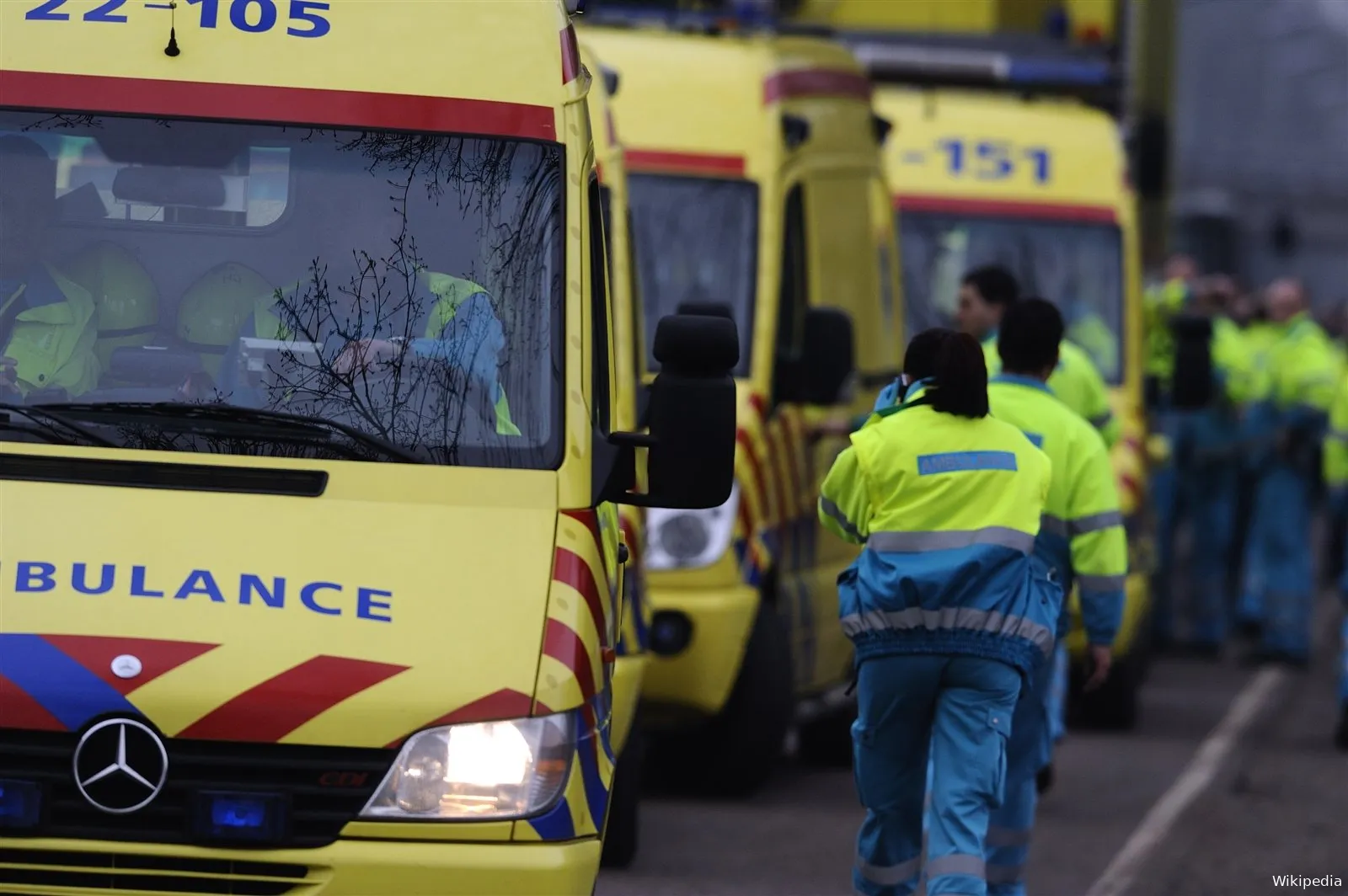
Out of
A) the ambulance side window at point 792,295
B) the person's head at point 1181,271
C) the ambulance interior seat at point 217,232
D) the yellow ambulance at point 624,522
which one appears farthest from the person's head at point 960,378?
the person's head at point 1181,271

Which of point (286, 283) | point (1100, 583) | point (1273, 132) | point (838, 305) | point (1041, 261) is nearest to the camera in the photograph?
point (286, 283)

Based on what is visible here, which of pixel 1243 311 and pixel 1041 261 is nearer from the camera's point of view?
pixel 1041 261

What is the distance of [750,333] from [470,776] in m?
5.35

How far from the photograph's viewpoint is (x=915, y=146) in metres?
14.0

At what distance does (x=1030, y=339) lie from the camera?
25.8 ft

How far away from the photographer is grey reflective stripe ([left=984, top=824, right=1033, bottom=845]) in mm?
7520

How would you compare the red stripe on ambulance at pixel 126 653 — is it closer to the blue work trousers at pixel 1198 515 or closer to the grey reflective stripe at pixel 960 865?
the grey reflective stripe at pixel 960 865

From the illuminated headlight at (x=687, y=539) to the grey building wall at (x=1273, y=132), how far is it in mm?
32646

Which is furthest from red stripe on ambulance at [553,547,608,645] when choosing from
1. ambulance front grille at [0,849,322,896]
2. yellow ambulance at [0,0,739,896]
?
ambulance front grille at [0,849,322,896]

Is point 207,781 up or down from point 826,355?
down

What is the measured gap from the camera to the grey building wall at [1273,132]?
4519 centimetres

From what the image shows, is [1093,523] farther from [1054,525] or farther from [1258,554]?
[1258,554]

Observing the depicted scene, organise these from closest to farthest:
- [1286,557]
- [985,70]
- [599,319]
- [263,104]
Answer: [263,104]
[599,319]
[985,70]
[1286,557]

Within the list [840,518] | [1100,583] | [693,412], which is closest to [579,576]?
[693,412]
